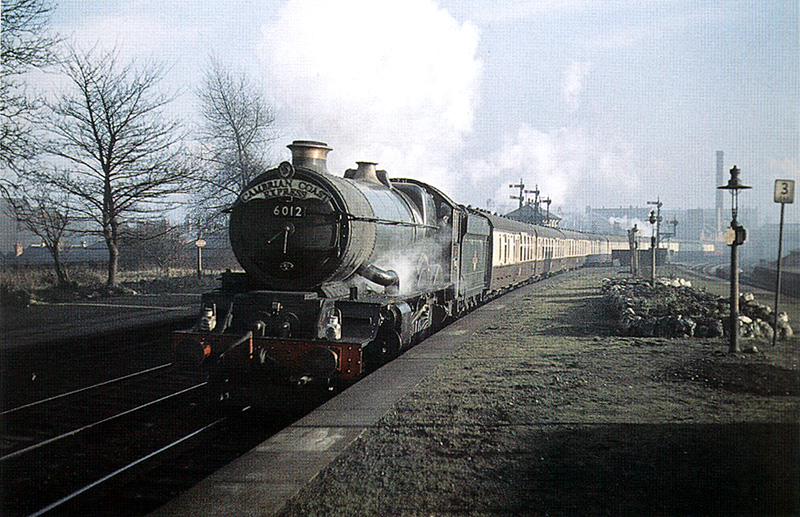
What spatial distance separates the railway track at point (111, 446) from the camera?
16.0ft

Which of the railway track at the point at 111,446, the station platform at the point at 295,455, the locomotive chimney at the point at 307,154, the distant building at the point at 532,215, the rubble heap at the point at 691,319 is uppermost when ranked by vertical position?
the distant building at the point at 532,215

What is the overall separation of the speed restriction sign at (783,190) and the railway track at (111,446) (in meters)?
7.89

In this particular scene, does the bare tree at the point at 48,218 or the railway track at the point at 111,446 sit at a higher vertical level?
the bare tree at the point at 48,218

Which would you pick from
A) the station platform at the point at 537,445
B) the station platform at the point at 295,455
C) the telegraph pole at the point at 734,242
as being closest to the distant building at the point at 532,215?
the telegraph pole at the point at 734,242

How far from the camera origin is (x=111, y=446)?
6.14 meters

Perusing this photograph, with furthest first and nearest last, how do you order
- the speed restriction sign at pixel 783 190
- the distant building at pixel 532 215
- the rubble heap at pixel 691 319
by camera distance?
the distant building at pixel 532 215, the rubble heap at pixel 691 319, the speed restriction sign at pixel 783 190

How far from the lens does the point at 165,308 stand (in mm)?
17641

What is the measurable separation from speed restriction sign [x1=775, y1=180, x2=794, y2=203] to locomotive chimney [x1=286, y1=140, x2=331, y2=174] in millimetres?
6791

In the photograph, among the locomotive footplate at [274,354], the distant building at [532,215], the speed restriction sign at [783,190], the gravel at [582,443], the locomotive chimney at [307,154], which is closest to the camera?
the gravel at [582,443]

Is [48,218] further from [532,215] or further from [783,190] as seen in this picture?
[532,215]

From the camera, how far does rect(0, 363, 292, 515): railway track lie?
489 cm

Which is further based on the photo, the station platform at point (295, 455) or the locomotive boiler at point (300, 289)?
the locomotive boiler at point (300, 289)

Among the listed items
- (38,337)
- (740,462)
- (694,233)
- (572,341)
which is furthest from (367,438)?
(694,233)

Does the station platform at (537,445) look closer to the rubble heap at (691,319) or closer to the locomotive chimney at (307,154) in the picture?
the rubble heap at (691,319)
